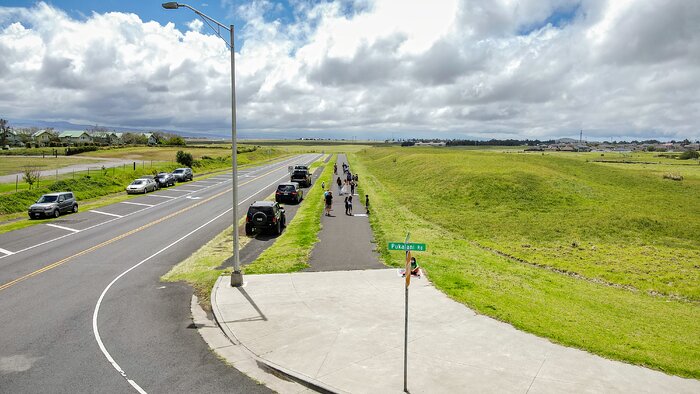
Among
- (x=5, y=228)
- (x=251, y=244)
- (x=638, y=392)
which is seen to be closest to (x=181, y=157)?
(x=5, y=228)

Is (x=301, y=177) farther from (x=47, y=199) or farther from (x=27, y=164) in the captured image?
(x=27, y=164)

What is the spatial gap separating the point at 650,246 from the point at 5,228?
3961cm

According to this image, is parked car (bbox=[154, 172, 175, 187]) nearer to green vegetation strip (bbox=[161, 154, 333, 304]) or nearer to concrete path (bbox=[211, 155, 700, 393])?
green vegetation strip (bbox=[161, 154, 333, 304])

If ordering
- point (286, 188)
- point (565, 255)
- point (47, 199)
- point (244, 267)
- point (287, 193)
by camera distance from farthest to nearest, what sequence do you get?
point (286, 188) < point (287, 193) < point (47, 199) < point (565, 255) < point (244, 267)

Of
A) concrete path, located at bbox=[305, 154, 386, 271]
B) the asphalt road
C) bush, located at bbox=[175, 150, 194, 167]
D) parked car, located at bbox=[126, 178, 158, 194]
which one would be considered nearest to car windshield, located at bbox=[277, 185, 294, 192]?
concrete path, located at bbox=[305, 154, 386, 271]

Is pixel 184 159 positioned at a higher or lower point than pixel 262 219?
higher

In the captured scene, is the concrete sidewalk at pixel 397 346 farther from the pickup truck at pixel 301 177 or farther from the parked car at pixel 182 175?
the parked car at pixel 182 175

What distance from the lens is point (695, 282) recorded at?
18734mm

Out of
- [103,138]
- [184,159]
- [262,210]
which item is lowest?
[262,210]

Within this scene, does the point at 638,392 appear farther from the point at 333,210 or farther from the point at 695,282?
the point at 333,210

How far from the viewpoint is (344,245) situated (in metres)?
21.7

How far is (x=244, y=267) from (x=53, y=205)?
2167 cm

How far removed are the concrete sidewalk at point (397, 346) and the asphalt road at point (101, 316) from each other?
1486 millimetres

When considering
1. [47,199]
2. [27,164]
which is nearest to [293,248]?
[47,199]
